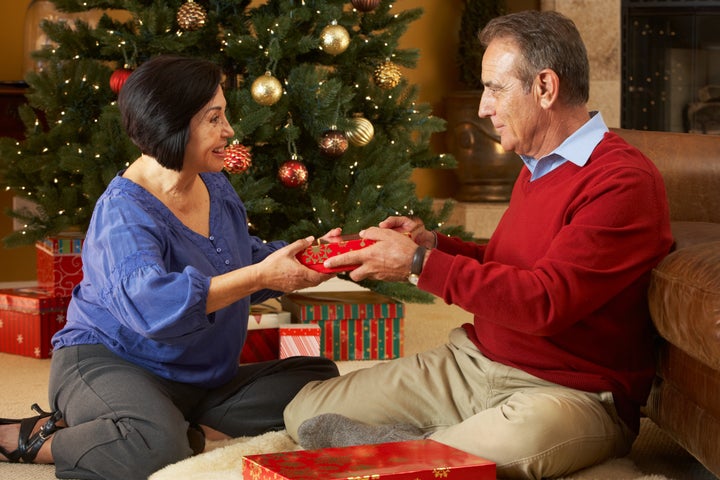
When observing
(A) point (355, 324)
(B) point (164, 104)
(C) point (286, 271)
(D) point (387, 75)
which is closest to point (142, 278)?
(C) point (286, 271)

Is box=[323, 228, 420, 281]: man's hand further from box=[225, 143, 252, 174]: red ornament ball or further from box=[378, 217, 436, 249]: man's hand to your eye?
box=[225, 143, 252, 174]: red ornament ball

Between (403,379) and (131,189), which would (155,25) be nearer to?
(131,189)

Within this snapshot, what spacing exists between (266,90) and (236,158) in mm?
235

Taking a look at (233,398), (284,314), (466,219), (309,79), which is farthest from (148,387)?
(466,219)

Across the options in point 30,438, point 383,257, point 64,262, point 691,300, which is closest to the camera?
point 691,300

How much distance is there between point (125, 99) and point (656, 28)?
13.1 feet

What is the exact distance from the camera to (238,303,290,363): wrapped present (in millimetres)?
2922

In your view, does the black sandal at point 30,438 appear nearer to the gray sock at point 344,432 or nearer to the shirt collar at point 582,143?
the gray sock at point 344,432

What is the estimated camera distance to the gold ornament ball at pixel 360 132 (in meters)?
3.17

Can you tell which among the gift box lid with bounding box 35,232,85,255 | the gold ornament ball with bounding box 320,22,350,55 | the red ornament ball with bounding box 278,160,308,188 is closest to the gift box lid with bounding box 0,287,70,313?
the gift box lid with bounding box 35,232,85,255

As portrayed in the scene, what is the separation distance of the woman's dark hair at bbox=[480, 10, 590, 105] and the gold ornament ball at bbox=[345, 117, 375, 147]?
133 cm

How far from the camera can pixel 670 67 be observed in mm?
5336

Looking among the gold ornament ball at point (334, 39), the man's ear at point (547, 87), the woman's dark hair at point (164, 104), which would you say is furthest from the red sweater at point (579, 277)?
the gold ornament ball at point (334, 39)

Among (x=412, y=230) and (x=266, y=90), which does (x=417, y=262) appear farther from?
(x=266, y=90)
